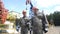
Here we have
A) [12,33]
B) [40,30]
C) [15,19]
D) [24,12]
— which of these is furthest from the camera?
[15,19]

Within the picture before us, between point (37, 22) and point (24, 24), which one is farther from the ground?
point (37, 22)

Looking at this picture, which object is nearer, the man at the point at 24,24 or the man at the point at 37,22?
the man at the point at 37,22

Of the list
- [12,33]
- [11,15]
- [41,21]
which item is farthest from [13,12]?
[41,21]

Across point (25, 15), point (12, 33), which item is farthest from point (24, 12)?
point (12, 33)

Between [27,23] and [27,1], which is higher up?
[27,1]

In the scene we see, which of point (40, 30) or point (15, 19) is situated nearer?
point (40, 30)

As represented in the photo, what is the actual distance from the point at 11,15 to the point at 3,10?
1.50 feet

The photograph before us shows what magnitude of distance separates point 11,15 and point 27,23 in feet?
3.52

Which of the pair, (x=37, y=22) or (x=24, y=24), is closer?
(x=37, y=22)

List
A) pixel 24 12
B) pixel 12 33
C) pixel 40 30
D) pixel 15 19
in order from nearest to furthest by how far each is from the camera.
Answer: pixel 40 30 < pixel 24 12 < pixel 12 33 < pixel 15 19

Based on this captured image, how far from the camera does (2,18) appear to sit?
7406 millimetres

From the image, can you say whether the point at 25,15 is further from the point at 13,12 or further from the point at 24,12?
the point at 13,12

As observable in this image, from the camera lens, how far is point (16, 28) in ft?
24.8

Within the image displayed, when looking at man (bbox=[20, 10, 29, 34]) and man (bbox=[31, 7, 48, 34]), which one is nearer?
man (bbox=[31, 7, 48, 34])
